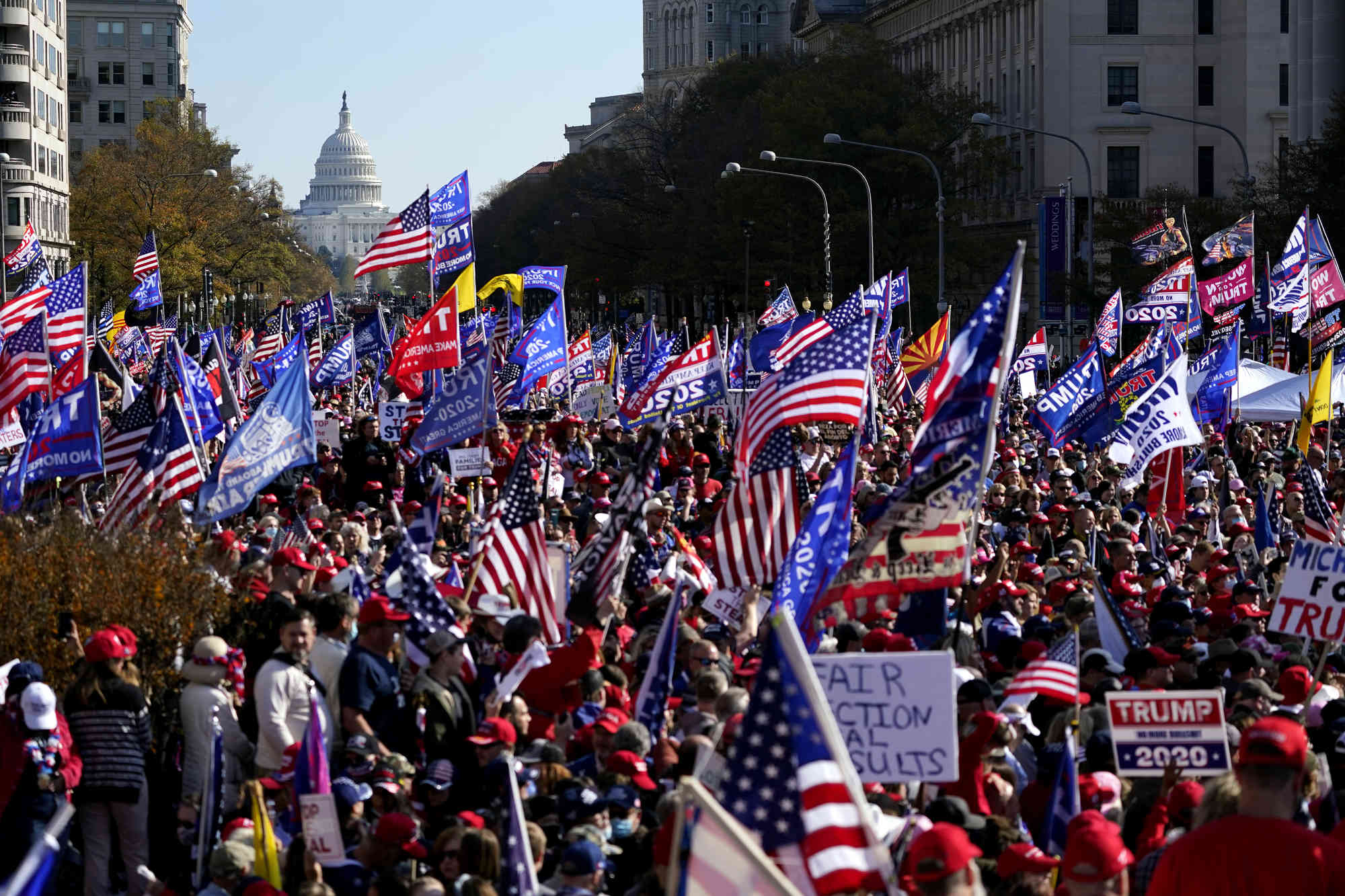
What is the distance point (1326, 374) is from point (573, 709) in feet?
43.7

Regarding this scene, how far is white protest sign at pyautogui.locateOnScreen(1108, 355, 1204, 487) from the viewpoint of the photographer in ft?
56.0

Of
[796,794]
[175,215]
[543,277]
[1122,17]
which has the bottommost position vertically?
[796,794]

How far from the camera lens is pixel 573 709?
9453 mm

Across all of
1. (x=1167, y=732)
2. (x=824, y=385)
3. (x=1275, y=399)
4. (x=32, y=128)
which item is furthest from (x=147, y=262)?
(x=32, y=128)

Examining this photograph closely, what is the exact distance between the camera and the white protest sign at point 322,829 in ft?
24.7

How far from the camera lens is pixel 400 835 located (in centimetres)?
737

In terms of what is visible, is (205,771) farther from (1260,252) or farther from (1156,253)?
(1260,252)

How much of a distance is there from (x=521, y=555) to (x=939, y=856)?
616 cm

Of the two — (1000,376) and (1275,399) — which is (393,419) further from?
(1000,376)

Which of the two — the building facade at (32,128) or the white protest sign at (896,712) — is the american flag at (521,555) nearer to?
the white protest sign at (896,712)

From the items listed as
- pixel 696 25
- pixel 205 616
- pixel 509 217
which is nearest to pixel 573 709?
Answer: pixel 205 616

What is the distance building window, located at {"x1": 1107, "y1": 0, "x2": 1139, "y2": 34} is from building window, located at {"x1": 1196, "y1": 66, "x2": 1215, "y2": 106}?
286 centimetres

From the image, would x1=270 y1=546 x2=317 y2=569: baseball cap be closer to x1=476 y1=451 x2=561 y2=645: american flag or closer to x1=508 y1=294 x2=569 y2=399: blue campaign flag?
x1=476 y1=451 x2=561 y2=645: american flag

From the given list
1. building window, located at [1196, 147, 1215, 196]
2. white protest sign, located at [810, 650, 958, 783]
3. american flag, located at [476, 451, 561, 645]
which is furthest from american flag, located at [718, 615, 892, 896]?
building window, located at [1196, 147, 1215, 196]
